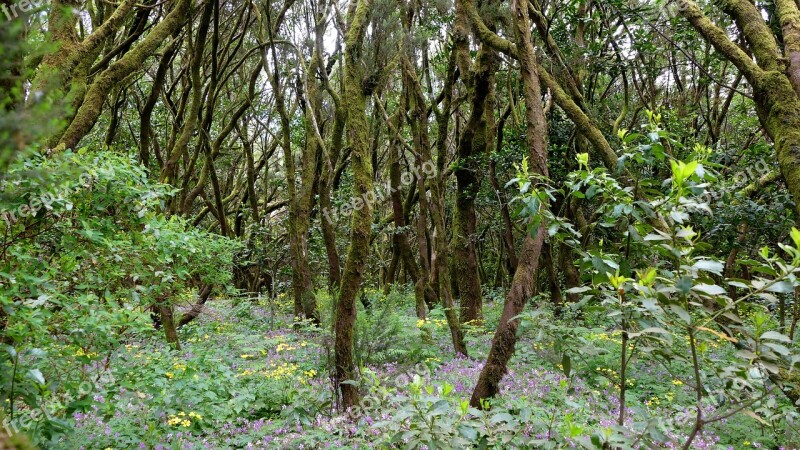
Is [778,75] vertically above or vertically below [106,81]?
below

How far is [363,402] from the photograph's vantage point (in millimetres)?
4215

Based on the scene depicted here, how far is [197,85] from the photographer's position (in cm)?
825

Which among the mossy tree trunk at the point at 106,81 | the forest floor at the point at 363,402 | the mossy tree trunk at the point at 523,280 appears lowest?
the forest floor at the point at 363,402

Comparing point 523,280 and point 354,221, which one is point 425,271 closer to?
point 354,221

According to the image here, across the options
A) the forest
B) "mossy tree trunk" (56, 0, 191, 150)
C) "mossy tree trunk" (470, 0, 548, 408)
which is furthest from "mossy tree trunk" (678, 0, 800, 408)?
"mossy tree trunk" (56, 0, 191, 150)

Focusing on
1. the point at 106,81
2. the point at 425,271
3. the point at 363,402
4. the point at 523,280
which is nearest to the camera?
the point at 523,280

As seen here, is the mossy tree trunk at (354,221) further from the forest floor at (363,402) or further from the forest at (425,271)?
the forest floor at (363,402)

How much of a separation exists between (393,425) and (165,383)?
8.49 ft

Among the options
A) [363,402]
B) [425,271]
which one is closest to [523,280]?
[363,402]

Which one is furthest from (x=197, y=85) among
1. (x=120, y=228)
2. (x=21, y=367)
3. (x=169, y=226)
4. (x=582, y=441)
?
(x=582, y=441)

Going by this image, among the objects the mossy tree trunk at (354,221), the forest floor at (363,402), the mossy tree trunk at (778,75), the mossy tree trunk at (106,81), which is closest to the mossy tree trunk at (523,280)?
the forest floor at (363,402)

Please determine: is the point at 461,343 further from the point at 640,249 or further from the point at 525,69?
the point at 640,249

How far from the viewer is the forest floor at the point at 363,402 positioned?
2.57 meters

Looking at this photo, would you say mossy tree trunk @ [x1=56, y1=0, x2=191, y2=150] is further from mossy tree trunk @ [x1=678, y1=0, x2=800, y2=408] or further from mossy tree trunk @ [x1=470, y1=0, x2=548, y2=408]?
mossy tree trunk @ [x1=678, y1=0, x2=800, y2=408]
